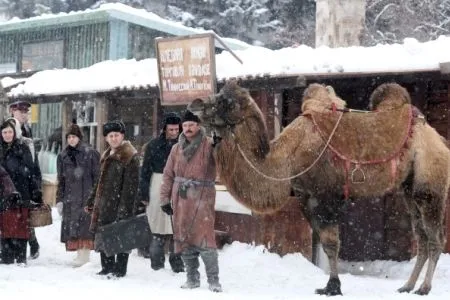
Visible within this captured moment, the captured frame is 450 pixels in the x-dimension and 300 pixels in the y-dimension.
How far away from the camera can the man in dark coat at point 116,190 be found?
7988 mm

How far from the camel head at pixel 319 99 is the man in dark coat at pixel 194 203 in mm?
1101

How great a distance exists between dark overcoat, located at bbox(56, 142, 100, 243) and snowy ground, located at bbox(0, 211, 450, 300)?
0.44 m

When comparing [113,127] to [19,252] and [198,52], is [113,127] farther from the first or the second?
[198,52]

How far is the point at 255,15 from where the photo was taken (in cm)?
3219

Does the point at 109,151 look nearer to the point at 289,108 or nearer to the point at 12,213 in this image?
the point at 12,213

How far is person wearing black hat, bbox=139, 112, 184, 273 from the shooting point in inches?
341

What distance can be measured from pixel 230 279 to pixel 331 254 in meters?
1.57

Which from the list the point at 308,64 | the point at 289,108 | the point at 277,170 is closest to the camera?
the point at 277,170

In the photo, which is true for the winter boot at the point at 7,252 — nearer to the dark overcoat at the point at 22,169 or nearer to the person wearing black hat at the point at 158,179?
the dark overcoat at the point at 22,169

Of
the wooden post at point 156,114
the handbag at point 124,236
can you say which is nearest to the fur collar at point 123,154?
the handbag at point 124,236

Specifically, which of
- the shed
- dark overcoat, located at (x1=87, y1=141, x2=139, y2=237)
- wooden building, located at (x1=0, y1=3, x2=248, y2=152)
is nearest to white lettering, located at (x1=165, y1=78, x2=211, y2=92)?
the shed

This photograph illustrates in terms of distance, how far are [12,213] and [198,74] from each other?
326 cm

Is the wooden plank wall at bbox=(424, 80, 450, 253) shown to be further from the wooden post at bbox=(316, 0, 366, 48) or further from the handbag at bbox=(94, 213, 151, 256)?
the wooden post at bbox=(316, 0, 366, 48)

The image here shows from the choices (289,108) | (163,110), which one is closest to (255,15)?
(163,110)
